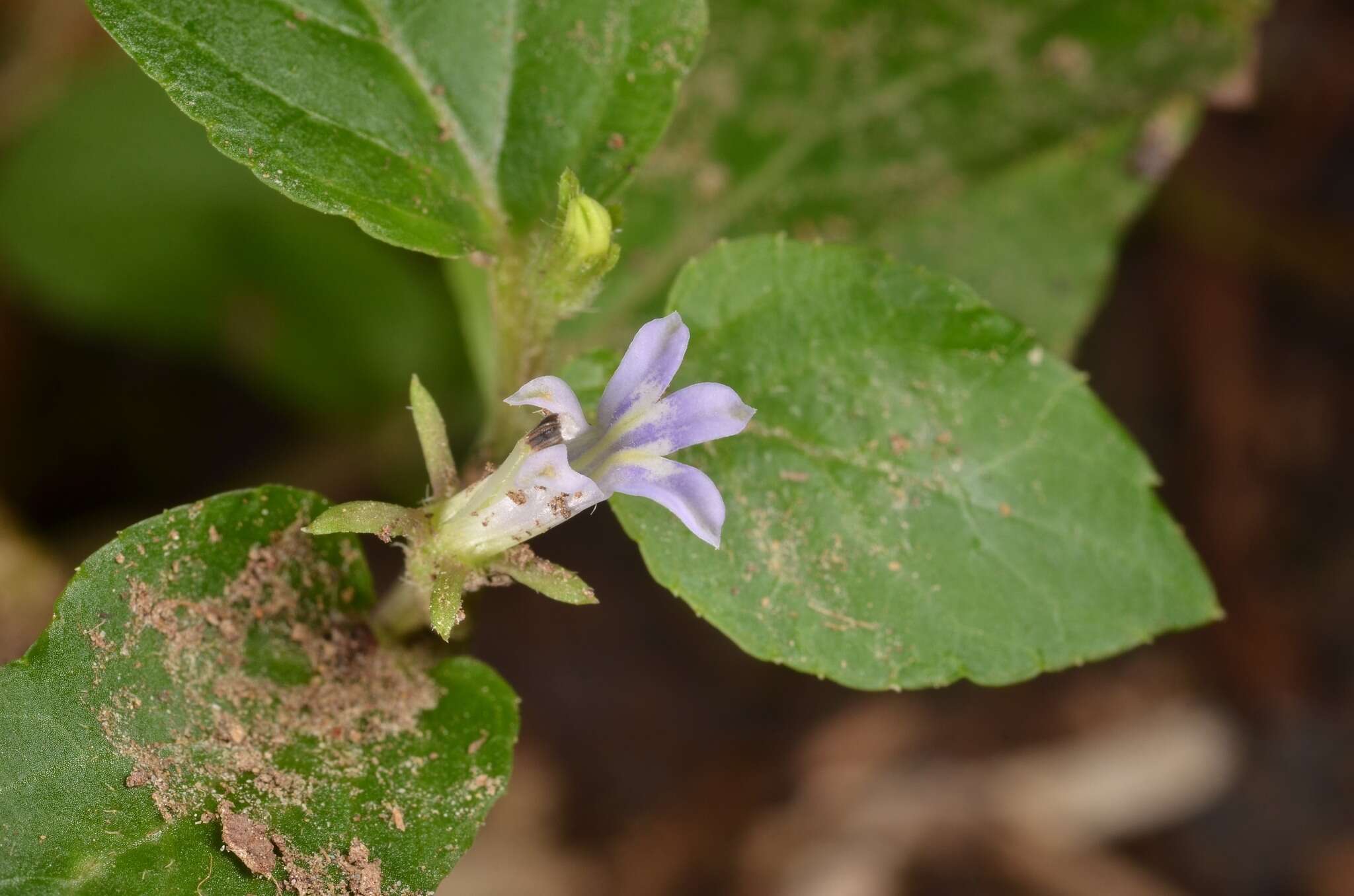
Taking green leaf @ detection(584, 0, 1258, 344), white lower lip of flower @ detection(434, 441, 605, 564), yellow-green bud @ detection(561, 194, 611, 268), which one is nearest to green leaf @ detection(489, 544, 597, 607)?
white lower lip of flower @ detection(434, 441, 605, 564)

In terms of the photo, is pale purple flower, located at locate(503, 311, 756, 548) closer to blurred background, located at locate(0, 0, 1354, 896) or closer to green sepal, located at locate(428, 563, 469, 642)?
green sepal, located at locate(428, 563, 469, 642)

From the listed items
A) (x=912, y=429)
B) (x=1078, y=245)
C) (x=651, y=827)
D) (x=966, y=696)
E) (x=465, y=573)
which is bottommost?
(x=966, y=696)

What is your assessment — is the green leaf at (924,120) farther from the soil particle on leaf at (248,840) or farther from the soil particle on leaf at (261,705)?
the soil particle on leaf at (248,840)

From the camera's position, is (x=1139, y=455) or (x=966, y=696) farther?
(x=966, y=696)

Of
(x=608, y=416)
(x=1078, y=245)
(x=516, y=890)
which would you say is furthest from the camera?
(x=516, y=890)

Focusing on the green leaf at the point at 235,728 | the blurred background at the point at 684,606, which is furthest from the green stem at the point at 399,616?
the blurred background at the point at 684,606

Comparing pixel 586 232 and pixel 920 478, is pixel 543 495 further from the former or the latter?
pixel 920 478

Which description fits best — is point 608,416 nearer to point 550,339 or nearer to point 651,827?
point 550,339

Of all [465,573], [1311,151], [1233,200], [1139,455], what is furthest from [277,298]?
[1311,151]
